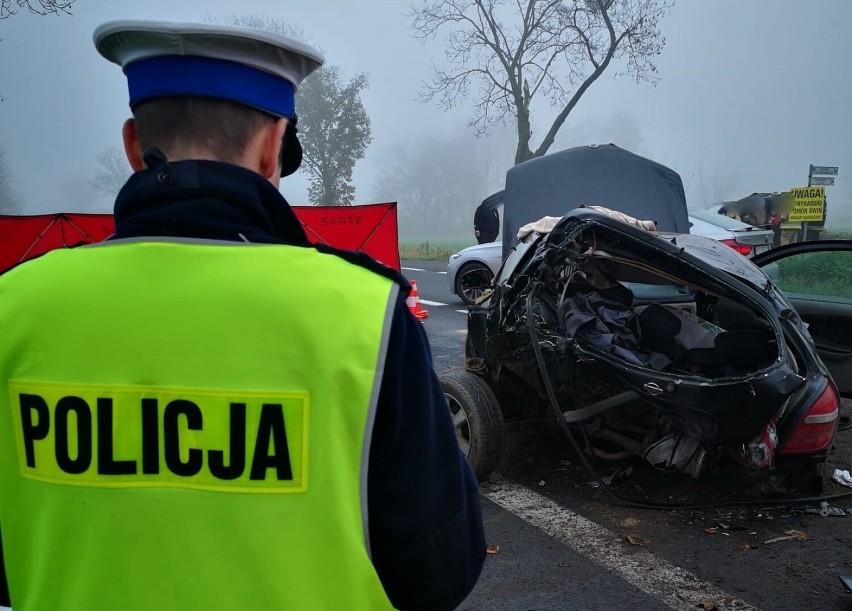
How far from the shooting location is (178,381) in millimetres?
943

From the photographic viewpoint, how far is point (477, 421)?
4.18m

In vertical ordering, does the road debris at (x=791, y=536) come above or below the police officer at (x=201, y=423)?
below

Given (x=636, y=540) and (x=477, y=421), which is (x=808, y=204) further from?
(x=636, y=540)

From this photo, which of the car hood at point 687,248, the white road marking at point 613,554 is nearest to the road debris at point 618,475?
the white road marking at point 613,554

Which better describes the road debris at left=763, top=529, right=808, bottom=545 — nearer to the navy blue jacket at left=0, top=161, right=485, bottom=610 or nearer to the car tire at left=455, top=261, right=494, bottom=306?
the navy blue jacket at left=0, top=161, right=485, bottom=610

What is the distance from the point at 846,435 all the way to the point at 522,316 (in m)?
2.70

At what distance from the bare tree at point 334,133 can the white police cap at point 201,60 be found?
3700cm

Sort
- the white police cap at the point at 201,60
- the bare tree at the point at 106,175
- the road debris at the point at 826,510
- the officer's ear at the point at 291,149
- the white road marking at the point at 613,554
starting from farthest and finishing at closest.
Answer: the bare tree at the point at 106,175, the road debris at the point at 826,510, the white road marking at the point at 613,554, the officer's ear at the point at 291,149, the white police cap at the point at 201,60

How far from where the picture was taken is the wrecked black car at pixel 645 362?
338 cm

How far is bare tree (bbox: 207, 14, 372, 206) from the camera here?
122 ft

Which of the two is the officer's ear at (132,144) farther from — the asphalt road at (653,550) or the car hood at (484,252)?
the car hood at (484,252)

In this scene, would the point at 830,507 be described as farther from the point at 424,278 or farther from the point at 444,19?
the point at 444,19

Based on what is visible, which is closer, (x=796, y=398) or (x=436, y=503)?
(x=436, y=503)

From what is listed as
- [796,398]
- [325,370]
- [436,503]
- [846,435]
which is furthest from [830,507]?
[325,370]
